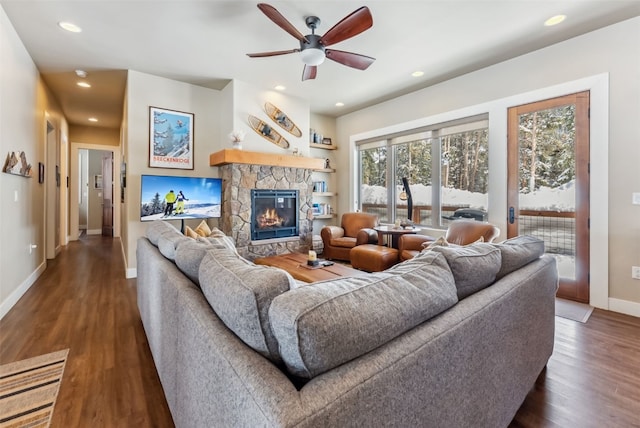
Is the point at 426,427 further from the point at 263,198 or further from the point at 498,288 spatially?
the point at 263,198

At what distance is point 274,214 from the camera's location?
190 inches

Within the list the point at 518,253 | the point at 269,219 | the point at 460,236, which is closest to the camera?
the point at 518,253

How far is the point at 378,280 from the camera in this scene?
0.95 metres

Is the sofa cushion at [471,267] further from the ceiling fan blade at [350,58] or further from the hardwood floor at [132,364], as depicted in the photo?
the ceiling fan blade at [350,58]

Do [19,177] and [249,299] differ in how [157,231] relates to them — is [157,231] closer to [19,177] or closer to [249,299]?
[249,299]

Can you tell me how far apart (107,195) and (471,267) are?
29.8 feet

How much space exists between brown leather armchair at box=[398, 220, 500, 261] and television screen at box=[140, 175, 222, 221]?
2715 mm

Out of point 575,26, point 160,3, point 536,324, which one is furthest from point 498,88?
point 160,3

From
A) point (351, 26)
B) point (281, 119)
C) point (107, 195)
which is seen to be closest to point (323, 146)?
point (281, 119)

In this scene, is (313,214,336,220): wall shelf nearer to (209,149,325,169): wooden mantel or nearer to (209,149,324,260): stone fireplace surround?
(209,149,324,260): stone fireplace surround

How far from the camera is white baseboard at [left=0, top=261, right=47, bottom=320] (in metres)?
2.62

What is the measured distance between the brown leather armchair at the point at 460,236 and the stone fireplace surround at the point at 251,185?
1892mm

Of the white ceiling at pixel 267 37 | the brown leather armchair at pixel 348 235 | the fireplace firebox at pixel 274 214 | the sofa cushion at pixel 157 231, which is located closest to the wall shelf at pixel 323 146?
the fireplace firebox at pixel 274 214

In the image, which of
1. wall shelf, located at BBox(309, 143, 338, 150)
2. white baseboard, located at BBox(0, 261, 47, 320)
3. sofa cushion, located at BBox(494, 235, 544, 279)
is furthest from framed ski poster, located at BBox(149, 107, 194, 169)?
sofa cushion, located at BBox(494, 235, 544, 279)
